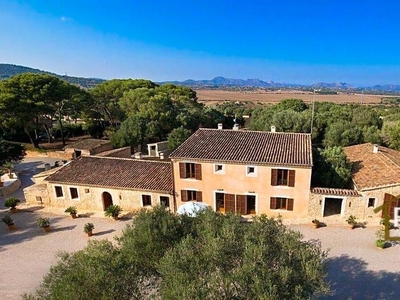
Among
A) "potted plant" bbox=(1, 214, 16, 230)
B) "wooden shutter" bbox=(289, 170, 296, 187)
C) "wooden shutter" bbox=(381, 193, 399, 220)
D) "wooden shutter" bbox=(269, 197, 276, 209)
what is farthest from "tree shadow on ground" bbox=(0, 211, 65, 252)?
"wooden shutter" bbox=(381, 193, 399, 220)

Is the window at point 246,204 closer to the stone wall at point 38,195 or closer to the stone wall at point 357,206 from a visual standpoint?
the stone wall at point 357,206

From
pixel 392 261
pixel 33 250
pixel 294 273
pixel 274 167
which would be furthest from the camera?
pixel 274 167

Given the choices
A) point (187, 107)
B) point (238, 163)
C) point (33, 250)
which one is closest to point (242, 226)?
point (238, 163)

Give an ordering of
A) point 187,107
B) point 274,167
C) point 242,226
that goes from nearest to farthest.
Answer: point 242,226 → point 274,167 → point 187,107

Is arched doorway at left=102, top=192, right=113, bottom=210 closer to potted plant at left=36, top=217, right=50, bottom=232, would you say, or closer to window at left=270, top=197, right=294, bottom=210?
potted plant at left=36, top=217, right=50, bottom=232

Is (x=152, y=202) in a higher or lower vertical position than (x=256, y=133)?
lower

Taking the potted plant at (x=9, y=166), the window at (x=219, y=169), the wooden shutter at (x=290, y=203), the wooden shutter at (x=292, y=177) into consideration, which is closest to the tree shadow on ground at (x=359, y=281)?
the wooden shutter at (x=290, y=203)

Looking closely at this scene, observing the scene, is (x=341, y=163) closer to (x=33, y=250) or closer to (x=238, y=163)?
(x=238, y=163)
